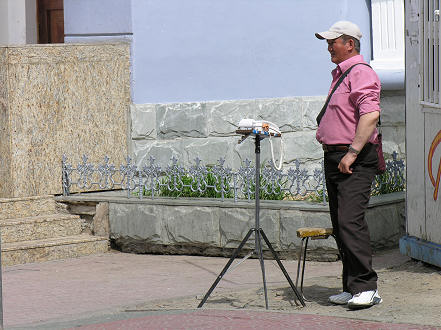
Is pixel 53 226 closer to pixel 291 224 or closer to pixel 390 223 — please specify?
pixel 291 224

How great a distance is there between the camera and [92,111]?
1066cm

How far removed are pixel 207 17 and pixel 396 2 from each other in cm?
237

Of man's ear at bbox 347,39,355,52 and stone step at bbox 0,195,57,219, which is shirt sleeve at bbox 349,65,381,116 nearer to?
man's ear at bbox 347,39,355,52

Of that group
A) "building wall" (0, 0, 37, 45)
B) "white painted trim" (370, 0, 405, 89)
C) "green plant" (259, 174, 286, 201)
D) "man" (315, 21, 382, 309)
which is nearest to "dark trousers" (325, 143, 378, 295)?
"man" (315, 21, 382, 309)

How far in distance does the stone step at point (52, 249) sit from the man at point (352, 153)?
398 centimetres

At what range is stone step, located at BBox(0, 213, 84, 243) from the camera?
32.0ft

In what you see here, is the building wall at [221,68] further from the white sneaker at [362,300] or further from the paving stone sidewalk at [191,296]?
the white sneaker at [362,300]

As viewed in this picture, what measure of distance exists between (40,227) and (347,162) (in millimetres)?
4633

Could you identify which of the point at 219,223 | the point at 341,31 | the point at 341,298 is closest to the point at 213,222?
the point at 219,223

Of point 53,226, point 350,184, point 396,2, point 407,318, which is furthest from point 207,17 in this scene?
point 407,318

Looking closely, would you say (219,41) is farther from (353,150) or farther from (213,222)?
(353,150)

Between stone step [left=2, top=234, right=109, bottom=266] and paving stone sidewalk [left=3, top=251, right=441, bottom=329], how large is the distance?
0.14 m

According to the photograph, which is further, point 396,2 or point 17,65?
point 396,2

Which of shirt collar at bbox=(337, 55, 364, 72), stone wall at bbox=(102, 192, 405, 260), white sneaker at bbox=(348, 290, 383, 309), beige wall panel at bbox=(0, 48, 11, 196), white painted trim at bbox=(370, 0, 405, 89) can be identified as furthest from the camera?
white painted trim at bbox=(370, 0, 405, 89)
